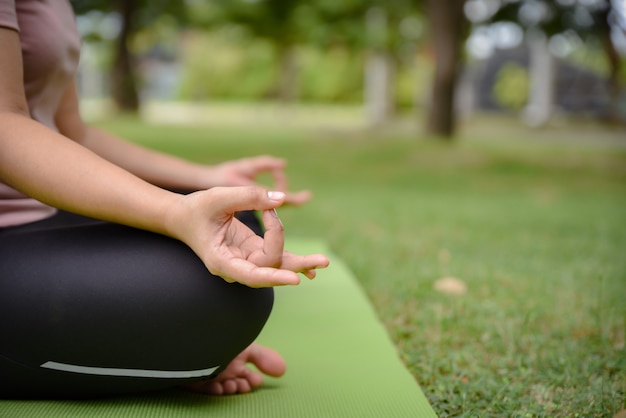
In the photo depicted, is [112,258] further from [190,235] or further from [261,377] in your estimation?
[261,377]

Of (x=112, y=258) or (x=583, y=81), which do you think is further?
(x=583, y=81)

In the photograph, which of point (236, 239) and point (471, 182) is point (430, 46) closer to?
point (471, 182)

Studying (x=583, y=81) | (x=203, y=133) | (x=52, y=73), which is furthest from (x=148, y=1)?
(x=52, y=73)

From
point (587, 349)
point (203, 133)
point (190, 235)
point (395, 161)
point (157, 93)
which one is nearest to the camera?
point (190, 235)

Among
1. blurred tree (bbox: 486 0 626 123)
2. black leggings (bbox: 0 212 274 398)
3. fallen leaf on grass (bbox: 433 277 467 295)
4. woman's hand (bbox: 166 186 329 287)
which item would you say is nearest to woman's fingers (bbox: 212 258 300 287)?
woman's hand (bbox: 166 186 329 287)

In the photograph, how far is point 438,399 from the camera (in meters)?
1.40

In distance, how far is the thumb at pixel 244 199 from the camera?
0.97 metres

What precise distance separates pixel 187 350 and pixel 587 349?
42.5 inches

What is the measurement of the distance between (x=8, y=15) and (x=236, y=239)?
520 mm

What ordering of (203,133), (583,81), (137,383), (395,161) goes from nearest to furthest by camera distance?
1. (137,383)
2. (395,161)
3. (203,133)
4. (583,81)

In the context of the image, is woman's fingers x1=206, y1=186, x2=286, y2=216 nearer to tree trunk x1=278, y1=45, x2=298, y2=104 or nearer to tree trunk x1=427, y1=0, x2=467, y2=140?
tree trunk x1=427, y1=0, x2=467, y2=140

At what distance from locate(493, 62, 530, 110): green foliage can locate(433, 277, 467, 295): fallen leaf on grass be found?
15.2 metres

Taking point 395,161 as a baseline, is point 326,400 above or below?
above

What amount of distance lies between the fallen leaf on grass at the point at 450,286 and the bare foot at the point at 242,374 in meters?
1.10
